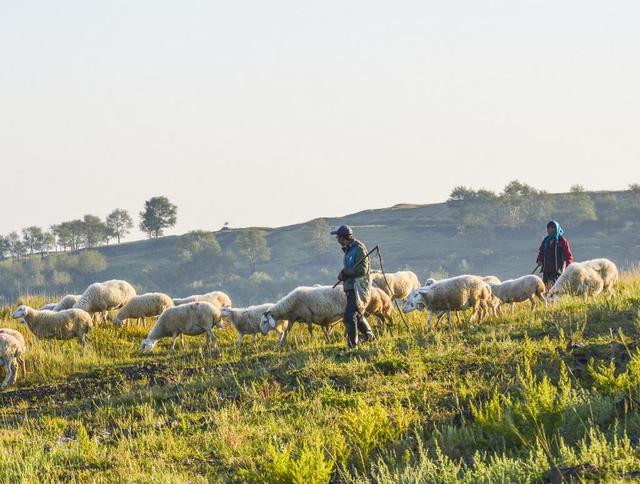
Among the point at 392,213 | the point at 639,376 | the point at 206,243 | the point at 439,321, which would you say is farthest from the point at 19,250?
the point at 639,376

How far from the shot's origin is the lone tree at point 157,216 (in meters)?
123

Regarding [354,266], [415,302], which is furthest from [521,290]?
[354,266]

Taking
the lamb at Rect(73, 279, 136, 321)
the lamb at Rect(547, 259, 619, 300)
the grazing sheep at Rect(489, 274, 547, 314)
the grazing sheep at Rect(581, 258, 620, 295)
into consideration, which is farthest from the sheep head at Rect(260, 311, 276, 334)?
the grazing sheep at Rect(581, 258, 620, 295)

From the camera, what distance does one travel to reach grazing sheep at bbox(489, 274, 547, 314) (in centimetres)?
1875

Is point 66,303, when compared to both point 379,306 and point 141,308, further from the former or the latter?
point 379,306

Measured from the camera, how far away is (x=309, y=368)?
40.2 feet

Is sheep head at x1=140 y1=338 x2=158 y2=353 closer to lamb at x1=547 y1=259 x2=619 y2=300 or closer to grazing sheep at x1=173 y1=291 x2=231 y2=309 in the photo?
grazing sheep at x1=173 y1=291 x2=231 y2=309

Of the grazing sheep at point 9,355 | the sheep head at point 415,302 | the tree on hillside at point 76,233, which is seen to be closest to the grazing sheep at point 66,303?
the grazing sheep at point 9,355

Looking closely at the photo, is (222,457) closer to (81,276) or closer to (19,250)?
(81,276)

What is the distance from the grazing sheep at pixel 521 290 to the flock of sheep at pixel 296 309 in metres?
0.02

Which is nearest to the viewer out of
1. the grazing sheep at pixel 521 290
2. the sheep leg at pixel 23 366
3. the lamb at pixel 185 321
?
the sheep leg at pixel 23 366

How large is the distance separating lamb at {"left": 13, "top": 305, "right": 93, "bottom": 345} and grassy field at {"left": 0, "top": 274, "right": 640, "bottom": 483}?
3.71 feet

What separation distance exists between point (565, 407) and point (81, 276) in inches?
4235

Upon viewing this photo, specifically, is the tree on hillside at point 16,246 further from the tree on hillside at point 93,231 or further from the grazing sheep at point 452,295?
the grazing sheep at point 452,295
